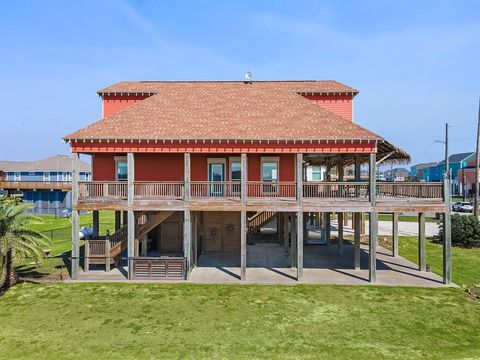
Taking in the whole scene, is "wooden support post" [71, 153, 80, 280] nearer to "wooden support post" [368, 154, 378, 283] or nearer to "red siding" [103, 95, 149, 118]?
"red siding" [103, 95, 149, 118]

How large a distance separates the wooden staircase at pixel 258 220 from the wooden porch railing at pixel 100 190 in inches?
378

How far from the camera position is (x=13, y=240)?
46.7ft

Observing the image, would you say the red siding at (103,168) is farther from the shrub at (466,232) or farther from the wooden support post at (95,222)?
the shrub at (466,232)

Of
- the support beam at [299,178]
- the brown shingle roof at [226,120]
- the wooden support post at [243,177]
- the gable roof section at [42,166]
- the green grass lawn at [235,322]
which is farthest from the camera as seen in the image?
the gable roof section at [42,166]

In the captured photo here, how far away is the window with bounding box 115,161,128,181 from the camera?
66.4 ft

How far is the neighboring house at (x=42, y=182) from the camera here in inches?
1793

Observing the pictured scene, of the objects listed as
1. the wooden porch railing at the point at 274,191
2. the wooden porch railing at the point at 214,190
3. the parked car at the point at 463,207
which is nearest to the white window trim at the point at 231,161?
the wooden porch railing at the point at 214,190

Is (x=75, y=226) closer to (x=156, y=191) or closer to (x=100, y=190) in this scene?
(x=100, y=190)

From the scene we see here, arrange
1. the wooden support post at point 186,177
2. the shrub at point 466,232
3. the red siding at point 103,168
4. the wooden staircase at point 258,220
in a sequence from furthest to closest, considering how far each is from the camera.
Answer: the shrub at point 466,232 < the wooden staircase at point 258,220 < the red siding at point 103,168 < the wooden support post at point 186,177

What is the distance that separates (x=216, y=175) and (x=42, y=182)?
1465 inches

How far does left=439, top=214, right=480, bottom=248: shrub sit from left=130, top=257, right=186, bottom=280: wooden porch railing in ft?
70.2

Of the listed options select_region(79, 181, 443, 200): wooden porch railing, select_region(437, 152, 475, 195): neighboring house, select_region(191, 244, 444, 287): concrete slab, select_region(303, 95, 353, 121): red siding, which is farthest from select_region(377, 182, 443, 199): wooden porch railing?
select_region(437, 152, 475, 195): neighboring house

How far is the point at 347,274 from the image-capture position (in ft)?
56.0

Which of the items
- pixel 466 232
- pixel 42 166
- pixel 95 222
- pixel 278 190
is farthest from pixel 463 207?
pixel 42 166
